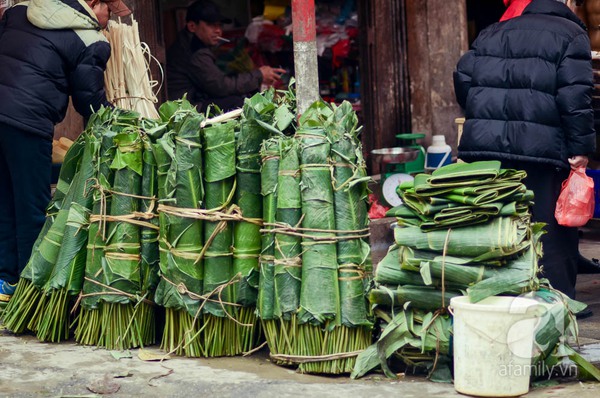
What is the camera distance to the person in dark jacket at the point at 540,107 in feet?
18.8

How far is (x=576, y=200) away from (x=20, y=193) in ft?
10.7

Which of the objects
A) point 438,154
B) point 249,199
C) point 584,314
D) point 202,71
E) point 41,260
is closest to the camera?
point 249,199

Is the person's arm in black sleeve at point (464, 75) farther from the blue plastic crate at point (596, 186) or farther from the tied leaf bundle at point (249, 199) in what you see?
the blue plastic crate at point (596, 186)

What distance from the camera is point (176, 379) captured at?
202 inches

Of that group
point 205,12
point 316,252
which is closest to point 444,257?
point 316,252

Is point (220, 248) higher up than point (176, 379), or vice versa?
point (220, 248)

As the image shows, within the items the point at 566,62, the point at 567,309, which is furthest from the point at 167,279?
the point at 566,62

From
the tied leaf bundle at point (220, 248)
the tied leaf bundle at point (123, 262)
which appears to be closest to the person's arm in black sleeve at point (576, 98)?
the tied leaf bundle at point (220, 248)

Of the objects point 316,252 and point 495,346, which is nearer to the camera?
point 495,346

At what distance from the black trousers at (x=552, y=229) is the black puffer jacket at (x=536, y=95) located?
0.44ft

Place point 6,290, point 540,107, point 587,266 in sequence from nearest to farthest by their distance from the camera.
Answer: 1. point 540,107
2. point 6,290
3. point 587,266

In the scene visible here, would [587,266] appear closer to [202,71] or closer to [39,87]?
[202,71]

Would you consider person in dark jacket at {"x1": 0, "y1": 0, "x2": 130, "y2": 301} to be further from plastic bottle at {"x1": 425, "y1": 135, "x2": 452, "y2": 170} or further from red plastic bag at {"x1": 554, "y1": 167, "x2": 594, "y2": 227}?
plastic bottle at {"x1": 425, "y1": 135, "x2": 452, "y2": 170}

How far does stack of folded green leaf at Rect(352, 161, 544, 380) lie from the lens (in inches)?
191
